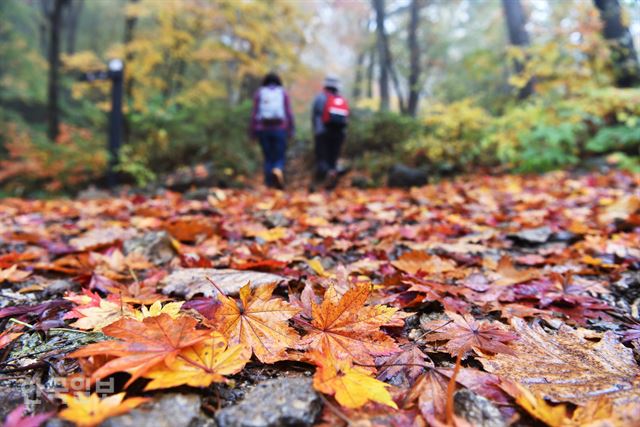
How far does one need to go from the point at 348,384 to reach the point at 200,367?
29 centimetres

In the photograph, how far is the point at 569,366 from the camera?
0.86 metres

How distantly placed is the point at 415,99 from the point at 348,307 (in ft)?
39.4

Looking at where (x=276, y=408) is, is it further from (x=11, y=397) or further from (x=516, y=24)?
(x=516, y=24)

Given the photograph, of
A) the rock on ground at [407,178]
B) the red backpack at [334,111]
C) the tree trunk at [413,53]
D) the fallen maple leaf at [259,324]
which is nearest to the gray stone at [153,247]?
the fallen maple leaf at [259,324]

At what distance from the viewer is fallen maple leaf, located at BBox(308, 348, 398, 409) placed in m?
0.67

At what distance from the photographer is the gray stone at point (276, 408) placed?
0.65m

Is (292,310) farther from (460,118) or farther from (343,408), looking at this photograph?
(460,118)

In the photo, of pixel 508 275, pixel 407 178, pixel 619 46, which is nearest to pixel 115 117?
pixel 407 178

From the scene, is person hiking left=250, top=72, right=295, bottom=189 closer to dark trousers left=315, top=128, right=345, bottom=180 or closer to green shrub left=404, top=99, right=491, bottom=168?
dark trousers left=315, top=128, right=345, bottom=180

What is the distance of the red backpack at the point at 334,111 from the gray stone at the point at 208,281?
14.2 feet

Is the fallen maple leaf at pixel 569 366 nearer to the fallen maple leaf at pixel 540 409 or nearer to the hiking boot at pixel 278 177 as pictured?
the fallen maple leaf at pixel 540 409

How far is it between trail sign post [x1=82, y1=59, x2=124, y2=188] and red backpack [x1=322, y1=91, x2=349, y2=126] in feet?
11.2

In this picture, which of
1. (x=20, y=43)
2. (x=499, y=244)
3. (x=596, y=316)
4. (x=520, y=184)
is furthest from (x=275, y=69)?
(x=20, y=43)

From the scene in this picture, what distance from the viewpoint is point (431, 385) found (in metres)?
0.75
